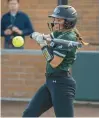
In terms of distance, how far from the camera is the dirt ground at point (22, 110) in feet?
22.6

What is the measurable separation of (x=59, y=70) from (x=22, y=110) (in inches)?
Result: 105

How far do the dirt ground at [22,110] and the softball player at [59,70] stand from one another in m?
2.06

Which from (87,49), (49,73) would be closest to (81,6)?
(87,49)

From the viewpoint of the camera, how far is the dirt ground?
271 inches

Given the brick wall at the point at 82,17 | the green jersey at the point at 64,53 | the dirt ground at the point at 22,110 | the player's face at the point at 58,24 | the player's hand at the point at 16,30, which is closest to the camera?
the green jersey at the point at 64,53

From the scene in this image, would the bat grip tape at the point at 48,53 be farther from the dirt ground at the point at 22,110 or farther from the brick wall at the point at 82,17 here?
the brick wall at the point at 82,17

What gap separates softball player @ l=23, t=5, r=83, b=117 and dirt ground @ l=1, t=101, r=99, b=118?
206 cm

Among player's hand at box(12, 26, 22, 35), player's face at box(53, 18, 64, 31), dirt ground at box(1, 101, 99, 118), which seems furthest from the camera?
player's hand at box(12, 26, 22, 35)

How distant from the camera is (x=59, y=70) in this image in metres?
4.65

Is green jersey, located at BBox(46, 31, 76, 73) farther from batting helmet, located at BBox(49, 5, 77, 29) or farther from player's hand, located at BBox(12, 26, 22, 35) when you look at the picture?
player's hand, located at BBox(12, 26, 22, 35)

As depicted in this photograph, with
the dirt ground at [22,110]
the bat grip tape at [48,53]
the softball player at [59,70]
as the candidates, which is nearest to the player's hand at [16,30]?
the dirt ground at [22,110]

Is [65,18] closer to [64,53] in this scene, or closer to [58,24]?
[58,24]

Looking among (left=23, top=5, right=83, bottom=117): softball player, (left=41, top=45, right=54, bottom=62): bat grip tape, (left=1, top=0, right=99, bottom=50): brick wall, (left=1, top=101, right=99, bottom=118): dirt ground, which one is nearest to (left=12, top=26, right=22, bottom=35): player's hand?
(left=1, top=0, right=99, bottom=50): brick wall

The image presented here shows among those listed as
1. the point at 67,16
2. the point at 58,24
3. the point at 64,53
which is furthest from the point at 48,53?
the point at 67,16
